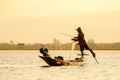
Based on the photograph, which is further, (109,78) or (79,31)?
(79,31)

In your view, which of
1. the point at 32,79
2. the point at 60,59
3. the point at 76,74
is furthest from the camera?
the point at 60,59

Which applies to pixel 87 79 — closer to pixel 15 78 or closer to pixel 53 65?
pixel 15 78

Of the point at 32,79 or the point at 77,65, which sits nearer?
the point at 32,79

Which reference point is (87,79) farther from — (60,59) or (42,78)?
(60,59)

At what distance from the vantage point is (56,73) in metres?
48.4

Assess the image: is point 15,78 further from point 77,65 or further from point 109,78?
point 77,65

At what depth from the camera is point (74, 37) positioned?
193 ft

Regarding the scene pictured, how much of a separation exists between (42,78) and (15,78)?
2.39 metres

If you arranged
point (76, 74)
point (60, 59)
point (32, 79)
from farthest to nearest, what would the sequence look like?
point (60, 59) < point (76, 74) < point (32, 79)

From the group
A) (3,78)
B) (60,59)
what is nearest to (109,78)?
(3,78)

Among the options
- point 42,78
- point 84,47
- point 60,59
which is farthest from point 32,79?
A: point 84,47

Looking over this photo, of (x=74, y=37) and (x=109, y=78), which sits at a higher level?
(x=74, y=37)

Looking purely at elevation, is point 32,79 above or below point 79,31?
below

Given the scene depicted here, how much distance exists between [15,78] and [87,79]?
6267mm
